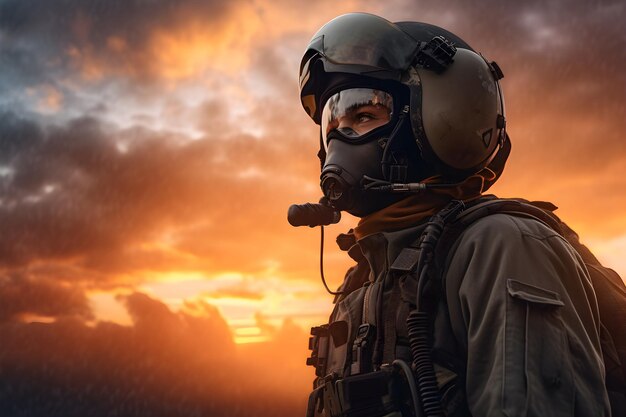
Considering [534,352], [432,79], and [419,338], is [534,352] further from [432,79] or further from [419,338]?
[432,79]

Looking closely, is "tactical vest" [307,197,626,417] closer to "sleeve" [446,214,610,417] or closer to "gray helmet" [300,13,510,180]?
"sleeve" [446,214,610,417]

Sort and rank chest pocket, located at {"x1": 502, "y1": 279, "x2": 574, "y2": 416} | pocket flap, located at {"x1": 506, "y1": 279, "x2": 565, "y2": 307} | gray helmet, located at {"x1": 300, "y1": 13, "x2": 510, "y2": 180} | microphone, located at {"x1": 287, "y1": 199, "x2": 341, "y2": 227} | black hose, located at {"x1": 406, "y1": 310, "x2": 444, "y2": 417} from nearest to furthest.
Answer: chest pocket, located at {"x1": 502, "y1": 279, "x2": 574, "y2": 416}
pocket flap, located at {"x1": 506, "y1": 279, "x2": 565, "y2": 307}
black hose, located at {"x1": 406, "y1": 310, "x2": 444, "y2": 417}
gray helmet, located at {"x1": 300, "y1": 13, "x2": 510, "y2": 180}
microphone, located at {"x1": 287, "y1": 199, "x2": 341, "y2": 227}

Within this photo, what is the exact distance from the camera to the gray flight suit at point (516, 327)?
97.3 inches

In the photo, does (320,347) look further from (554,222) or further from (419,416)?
(554,222)

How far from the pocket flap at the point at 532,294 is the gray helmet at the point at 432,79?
3.79ft

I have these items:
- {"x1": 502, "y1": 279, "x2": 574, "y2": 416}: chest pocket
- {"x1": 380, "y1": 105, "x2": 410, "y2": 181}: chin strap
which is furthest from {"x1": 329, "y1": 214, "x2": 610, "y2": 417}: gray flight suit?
{"x1": 380, "y1": 105, "x2": 410, "y2": 181}: chin strap

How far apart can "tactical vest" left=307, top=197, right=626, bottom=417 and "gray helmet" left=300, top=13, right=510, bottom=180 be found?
479mm

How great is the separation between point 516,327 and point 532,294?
176 mm

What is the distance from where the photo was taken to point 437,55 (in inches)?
148

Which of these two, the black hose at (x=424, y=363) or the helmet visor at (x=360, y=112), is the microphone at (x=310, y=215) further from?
the black hose at (x=424, y=363)

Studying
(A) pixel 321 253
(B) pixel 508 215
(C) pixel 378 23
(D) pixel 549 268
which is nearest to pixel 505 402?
(D) pixel 549 268

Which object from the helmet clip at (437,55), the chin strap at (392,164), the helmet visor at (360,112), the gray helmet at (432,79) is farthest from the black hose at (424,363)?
the helmet clip at (437,55)

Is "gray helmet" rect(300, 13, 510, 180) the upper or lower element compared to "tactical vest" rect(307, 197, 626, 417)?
upper

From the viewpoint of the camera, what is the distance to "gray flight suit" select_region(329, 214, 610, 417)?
247 centimetres
